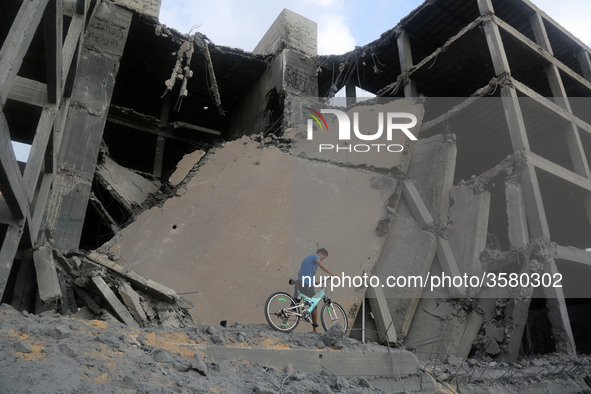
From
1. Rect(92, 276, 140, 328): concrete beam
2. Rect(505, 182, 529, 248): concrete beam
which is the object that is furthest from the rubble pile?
Rect(505, 182, 529, 248): concrete beam

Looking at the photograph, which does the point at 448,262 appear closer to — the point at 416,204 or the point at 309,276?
the point at 416,204

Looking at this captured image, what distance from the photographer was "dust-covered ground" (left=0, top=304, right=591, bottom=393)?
2.98 meters

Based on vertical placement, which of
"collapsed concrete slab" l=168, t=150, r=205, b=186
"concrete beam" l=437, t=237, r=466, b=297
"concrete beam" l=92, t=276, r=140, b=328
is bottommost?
"concrete beam" l=92, t=276, r=140, b=328

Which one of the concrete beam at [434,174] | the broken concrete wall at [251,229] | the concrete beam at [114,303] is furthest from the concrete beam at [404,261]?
the concrete beam at [114,303]

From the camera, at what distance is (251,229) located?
8367 millimetres

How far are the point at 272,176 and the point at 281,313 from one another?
3.91 meters

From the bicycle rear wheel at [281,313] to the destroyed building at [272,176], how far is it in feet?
4.48

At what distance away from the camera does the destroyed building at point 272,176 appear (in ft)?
19.9

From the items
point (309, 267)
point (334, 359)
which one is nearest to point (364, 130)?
point (309, 267)

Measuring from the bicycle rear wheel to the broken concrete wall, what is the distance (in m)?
1.61

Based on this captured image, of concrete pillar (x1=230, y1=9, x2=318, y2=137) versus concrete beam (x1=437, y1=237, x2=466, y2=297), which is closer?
concrete beam (x1=437, y1=237, x2=466, y2=297)

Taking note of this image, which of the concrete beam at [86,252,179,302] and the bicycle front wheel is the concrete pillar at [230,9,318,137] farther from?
the concrete beam at [86,252,179,302]

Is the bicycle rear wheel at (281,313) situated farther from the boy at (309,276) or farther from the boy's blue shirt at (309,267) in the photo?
the boy's blue shirt at (309,267)

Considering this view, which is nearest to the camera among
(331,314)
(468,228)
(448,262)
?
(331,314)
